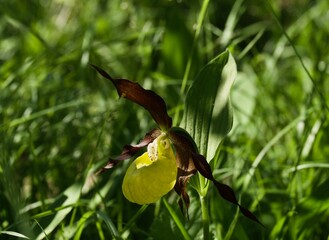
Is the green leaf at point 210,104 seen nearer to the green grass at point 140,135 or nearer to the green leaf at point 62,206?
the green grass at point 140,135

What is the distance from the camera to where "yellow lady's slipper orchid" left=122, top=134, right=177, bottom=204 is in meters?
0.82

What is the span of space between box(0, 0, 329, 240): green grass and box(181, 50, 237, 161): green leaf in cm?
5

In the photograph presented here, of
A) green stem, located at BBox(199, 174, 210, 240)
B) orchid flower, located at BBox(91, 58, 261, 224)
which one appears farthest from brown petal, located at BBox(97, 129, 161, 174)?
green stem, located at BBox(199, 174, 210, 240)

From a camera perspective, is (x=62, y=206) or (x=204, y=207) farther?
(x=62, y=206)

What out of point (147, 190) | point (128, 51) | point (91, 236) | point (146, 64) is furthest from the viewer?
point (128, 51)

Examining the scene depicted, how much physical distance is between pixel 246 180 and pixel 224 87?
1.00ft

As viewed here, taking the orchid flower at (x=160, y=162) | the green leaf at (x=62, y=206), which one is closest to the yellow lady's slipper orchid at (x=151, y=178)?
the orchid flower at (x=160, y=162)

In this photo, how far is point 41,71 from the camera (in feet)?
5.47

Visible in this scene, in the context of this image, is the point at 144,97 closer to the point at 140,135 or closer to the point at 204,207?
the point at 204,207

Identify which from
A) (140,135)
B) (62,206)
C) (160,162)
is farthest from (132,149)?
(140,135)

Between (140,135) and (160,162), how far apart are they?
0.47 metres

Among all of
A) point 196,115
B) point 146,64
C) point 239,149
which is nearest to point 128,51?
point 146,64

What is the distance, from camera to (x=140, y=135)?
52.1 inches

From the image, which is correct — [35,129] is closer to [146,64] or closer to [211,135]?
[146,64]
